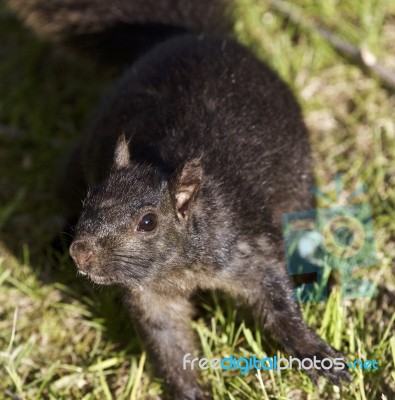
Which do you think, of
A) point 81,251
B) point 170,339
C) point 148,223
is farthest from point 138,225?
point 170,339

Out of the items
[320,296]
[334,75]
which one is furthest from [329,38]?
[320,296]

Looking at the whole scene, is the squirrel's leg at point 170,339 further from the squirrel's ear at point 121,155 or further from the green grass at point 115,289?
the squirrel's ear at point 121,155

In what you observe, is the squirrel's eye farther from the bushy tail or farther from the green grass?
the bushy tail

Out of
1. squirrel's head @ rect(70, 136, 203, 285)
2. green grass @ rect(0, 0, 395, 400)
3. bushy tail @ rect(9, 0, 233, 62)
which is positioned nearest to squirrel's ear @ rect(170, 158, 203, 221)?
squirrel's head @ rect(70, 136, 203, 285)

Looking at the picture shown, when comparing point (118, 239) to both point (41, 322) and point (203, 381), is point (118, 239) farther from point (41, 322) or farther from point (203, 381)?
point (41, 322)

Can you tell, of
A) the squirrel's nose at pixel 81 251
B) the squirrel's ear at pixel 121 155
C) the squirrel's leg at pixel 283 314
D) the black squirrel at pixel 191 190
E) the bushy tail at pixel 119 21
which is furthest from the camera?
the bushy tail at pixel 119 21

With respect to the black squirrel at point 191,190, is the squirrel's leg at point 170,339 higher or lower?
lower

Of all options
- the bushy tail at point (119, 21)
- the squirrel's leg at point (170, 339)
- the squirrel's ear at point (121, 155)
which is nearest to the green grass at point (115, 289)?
the squirrel's leg at point (170, 339)

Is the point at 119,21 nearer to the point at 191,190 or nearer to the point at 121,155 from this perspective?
the point at 121,155
